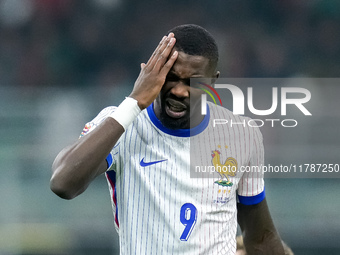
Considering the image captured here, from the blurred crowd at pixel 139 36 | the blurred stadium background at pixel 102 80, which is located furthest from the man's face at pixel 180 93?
the blurred crowd at pixel 139 36

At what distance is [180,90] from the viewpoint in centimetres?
249

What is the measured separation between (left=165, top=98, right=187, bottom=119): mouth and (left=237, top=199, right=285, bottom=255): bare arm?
63 centimetres

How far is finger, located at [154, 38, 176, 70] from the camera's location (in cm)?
246

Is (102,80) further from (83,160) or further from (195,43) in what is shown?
(83,160)

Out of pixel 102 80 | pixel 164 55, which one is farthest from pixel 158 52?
pixel 102 80

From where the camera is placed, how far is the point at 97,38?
682cm

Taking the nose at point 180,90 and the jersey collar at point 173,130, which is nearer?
the nose at point 180,90

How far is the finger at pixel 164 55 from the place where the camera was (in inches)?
97.0

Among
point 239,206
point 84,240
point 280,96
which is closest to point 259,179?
point 239,206

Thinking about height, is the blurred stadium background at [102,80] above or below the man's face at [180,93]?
above

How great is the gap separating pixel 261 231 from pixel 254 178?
11.4 inches

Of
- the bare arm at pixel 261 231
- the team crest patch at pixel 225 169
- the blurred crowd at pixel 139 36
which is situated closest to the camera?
the team crest patch at pixel 225 169

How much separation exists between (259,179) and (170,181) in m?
0.51

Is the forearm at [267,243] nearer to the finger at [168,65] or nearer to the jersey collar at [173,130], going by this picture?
the jersey collar at [173,130]
